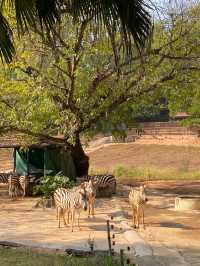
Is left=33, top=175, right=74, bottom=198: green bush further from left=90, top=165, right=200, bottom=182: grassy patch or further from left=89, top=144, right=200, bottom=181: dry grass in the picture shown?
left=89, top=144, right=200, bottom=181: dry grass

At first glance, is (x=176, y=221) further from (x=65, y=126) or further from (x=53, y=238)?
(x=65, y=126)

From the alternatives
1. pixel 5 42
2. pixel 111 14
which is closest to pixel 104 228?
pixel 5 42

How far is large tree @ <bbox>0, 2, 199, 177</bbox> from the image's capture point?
19.2 m

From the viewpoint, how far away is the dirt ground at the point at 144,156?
40781 millimetres

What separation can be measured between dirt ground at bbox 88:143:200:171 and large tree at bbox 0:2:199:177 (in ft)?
57.4

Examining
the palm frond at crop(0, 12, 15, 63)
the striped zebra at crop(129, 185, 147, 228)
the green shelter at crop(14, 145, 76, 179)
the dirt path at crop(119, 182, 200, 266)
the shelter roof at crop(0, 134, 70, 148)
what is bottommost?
the dirt path at crop(119, 182, 200, 266)

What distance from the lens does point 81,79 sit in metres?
20.2

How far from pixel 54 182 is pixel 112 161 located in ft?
79.5

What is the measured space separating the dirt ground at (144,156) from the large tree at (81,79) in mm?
17489

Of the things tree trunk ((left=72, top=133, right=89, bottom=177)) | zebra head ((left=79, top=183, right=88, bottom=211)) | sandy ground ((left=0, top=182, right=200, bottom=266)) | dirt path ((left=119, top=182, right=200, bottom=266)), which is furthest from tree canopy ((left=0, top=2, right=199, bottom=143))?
zebra head ((left=79, top=183, right=88, bottom=211))

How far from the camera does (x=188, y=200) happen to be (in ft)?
61.6

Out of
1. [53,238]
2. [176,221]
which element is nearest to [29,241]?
[53,238]

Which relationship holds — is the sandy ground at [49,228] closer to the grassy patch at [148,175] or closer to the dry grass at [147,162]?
the grassy patch at [148,175]

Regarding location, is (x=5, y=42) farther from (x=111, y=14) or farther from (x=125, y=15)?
(x=125, y=15)
